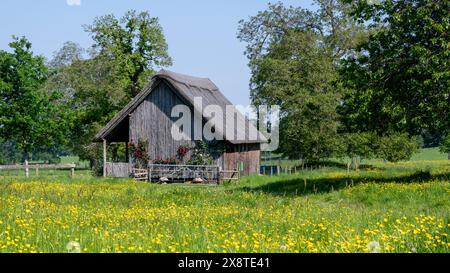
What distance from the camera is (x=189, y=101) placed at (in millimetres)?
34656

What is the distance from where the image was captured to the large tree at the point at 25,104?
148ft

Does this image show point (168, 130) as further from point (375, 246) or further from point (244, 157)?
point (375, 246)

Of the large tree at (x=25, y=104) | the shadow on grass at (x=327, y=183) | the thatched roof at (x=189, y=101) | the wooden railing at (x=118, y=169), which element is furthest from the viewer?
the large tree at (x=25, y=104)

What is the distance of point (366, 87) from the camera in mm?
22109

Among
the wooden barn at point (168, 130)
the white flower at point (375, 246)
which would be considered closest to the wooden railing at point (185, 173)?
the wooden barn at point (168, 130)

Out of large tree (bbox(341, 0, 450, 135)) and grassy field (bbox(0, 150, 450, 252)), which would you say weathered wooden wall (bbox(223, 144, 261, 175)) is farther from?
grassy field (bbox(0, 150, 450, 252))

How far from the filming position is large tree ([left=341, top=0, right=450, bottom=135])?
807 inches

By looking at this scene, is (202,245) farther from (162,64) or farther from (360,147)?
(162,64)

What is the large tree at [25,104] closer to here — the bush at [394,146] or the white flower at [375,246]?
the bush at [394,146]

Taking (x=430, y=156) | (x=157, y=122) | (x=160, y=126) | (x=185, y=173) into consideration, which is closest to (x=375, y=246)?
(x=185, y=173)

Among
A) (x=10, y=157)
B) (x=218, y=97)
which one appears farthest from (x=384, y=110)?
(x=10, y=157)

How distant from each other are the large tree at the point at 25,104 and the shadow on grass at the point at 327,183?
27.8 metres

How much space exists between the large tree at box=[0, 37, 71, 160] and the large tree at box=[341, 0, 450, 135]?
32.1 meters
